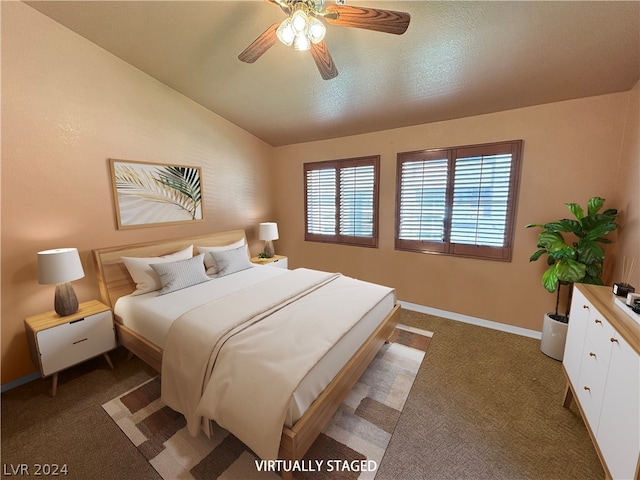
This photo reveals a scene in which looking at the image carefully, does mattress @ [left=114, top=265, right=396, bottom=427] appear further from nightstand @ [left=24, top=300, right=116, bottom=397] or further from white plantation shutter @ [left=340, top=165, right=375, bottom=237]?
white plantation shutter @ [left=340, top=165, right=375, bottom=237]

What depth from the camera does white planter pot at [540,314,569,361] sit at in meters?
2.37

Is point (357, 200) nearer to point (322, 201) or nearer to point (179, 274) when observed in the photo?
point (322, 201)

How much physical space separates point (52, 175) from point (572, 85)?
15.3ft

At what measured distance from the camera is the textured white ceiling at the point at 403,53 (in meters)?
1.74

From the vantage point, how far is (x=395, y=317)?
2.54m

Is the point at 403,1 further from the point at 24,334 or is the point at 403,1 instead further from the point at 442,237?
the point at 24,334

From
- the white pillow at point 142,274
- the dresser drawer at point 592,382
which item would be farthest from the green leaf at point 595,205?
the white pillow at point 142,274

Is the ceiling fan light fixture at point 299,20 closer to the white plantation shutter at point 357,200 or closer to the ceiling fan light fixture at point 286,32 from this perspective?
the ceiling fan light fixture at point 286,32

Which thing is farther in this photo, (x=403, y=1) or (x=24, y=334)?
(x=24, y=334)

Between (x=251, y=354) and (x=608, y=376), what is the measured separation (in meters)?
1.92

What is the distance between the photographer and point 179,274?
2.67 m

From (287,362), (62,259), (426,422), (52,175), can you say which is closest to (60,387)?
(62,259)

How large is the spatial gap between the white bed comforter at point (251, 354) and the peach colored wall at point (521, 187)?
56.9 inches

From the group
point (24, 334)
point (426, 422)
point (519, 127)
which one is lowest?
point (426, 422)
